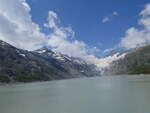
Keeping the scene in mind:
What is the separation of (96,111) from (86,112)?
1930mm

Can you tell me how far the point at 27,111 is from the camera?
45.7m

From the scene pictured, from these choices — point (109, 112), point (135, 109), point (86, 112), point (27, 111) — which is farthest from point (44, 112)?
point (135, 109)

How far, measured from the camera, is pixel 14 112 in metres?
45.7

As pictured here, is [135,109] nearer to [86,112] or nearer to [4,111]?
[86,112]

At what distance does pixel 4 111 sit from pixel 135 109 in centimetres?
2854

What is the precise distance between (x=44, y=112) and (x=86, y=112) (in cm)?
877

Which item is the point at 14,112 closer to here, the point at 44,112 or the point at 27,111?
the point at 27,111

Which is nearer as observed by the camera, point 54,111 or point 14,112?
point 54,111

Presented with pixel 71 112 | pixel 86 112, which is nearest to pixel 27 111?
pixel 71 112

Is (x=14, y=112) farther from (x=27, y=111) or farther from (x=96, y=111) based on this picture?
(x=96, y=111)

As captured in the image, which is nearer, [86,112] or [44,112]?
[86,112]

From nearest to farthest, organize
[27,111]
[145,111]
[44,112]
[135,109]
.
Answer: [145,111] < [135,109] < [44,112] < [27,111]

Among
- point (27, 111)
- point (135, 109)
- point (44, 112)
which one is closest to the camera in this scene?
point (135, 109)

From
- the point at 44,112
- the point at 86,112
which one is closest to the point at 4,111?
the point at 44,112
